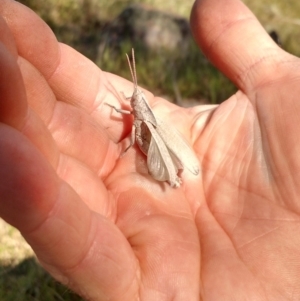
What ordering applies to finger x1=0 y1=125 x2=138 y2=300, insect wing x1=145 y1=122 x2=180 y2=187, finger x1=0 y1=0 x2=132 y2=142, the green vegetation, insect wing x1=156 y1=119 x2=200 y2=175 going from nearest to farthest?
finger x1=0 y1=125 x2=138 y2=300 → finger x1=0 y1=0 x2=132 y2=142 → insect wing x1=145 y1=122 x2=180 y2=187 → insect wing x1=156 y1=119 x2=200 y2=175 → the green vegetation

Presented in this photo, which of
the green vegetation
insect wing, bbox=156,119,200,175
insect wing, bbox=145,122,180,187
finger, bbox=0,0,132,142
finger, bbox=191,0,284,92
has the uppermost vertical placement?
finger, bbox=191,0,284,92

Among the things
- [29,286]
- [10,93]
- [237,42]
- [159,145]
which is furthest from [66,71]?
[29,286]

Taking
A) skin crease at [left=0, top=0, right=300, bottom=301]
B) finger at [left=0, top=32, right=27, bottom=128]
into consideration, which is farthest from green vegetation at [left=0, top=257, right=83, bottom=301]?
finger at [left=0, top=32, right=27, bottom=128]

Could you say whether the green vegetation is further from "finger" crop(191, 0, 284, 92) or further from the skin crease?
"finger" crop(191, 0, 284, 92)

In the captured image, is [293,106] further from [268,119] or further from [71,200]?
[71,200]

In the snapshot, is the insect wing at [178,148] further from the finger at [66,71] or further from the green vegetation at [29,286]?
the green vegetation at [29,286]

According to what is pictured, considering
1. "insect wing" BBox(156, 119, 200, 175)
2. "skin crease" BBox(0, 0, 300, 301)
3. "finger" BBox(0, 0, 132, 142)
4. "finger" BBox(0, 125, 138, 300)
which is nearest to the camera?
"finger" BBox(0, 125, 138, 300)
